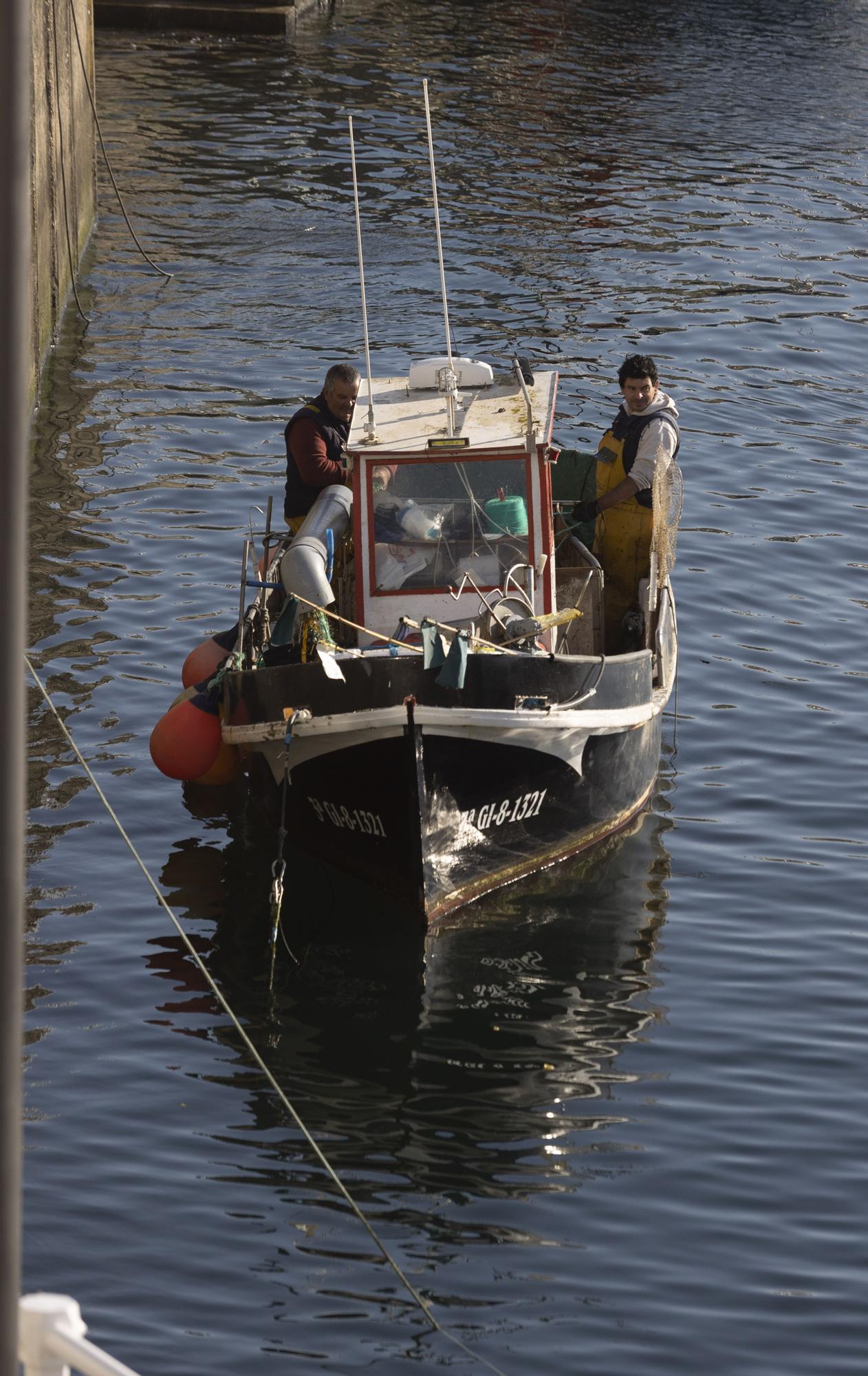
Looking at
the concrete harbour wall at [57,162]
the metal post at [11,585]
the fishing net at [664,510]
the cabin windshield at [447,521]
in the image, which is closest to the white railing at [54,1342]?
the metal post at [11,585]

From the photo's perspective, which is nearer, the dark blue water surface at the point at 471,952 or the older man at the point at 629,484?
the dark blue water surface at the point at 471,952

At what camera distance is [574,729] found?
29.5ft

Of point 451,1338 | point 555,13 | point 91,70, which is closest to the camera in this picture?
point 451,1338

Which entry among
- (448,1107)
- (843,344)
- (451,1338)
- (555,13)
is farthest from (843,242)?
(451,1338)

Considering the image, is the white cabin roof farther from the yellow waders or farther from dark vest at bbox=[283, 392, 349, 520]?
the yellow waders

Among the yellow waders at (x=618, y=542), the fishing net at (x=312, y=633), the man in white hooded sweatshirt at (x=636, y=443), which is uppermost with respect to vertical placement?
the man in white hooded sweatshirt at (x=636, y=443)

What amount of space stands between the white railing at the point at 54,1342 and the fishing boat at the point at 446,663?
503 centimetres

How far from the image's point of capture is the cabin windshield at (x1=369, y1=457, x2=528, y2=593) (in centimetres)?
958

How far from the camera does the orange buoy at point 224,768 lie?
980cm

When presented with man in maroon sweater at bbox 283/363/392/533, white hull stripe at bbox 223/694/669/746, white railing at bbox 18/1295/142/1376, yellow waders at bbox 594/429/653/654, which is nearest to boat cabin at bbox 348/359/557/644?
man in maroon sweater at bbox 283/363/392/533

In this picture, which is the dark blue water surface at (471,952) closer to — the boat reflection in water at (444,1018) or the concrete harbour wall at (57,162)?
the boat reflection in water at (444,1018)

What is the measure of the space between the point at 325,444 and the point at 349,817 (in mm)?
2567

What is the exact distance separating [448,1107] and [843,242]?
18859mm

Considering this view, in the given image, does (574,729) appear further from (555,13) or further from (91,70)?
(555,13)
